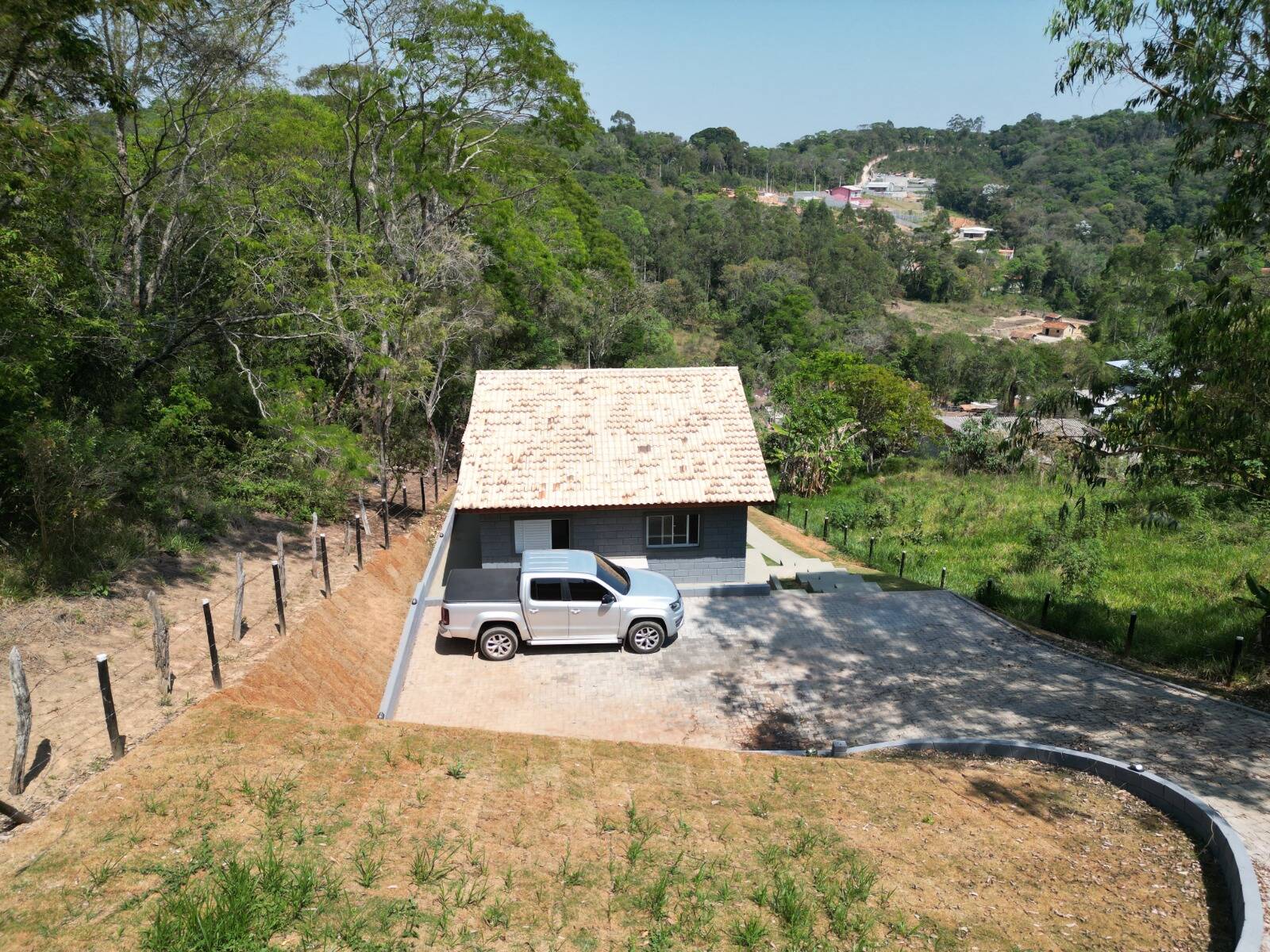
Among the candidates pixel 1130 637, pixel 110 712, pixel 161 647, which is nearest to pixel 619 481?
pixel 161 647

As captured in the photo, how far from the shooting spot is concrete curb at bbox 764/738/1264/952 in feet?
21.3

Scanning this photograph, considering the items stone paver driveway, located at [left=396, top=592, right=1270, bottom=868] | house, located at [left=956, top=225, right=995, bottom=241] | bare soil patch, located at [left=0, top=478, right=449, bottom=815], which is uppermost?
house, located at [left=956, top=225, right=995, bottom=241]

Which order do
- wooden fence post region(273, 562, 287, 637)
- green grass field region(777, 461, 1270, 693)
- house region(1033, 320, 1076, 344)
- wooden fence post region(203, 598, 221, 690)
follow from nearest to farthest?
wooden fence post region(203, 598, 221, 690)
wooden fence post region(273, 562, 287, 637)
green grass field region(777, 461, 1270, 693)
house region(1033, 320, 1076, 344)

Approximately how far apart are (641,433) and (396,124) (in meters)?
11.9

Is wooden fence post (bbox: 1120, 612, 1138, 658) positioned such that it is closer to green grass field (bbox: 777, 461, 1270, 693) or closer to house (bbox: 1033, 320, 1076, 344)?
green grass field (bbox: 777, 461, 1270, 693)

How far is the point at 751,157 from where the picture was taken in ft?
620

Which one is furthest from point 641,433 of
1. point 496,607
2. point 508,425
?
point 496,607

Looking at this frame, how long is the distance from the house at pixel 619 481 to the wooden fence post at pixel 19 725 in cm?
907

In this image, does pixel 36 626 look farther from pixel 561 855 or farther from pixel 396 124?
pixel 396 124

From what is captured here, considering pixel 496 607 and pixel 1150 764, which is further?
pixel 496 607

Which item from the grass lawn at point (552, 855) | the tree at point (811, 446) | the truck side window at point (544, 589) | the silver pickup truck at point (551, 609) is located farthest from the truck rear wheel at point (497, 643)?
the tree at point (811, 446)

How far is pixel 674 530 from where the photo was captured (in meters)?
17.0

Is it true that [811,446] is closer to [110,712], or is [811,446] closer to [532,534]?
[532,534]

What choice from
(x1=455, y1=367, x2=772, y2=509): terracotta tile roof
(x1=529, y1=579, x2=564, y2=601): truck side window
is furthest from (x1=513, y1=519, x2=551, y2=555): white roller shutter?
(x1=529, y1=579, x2=564, y2=601): truck side window
